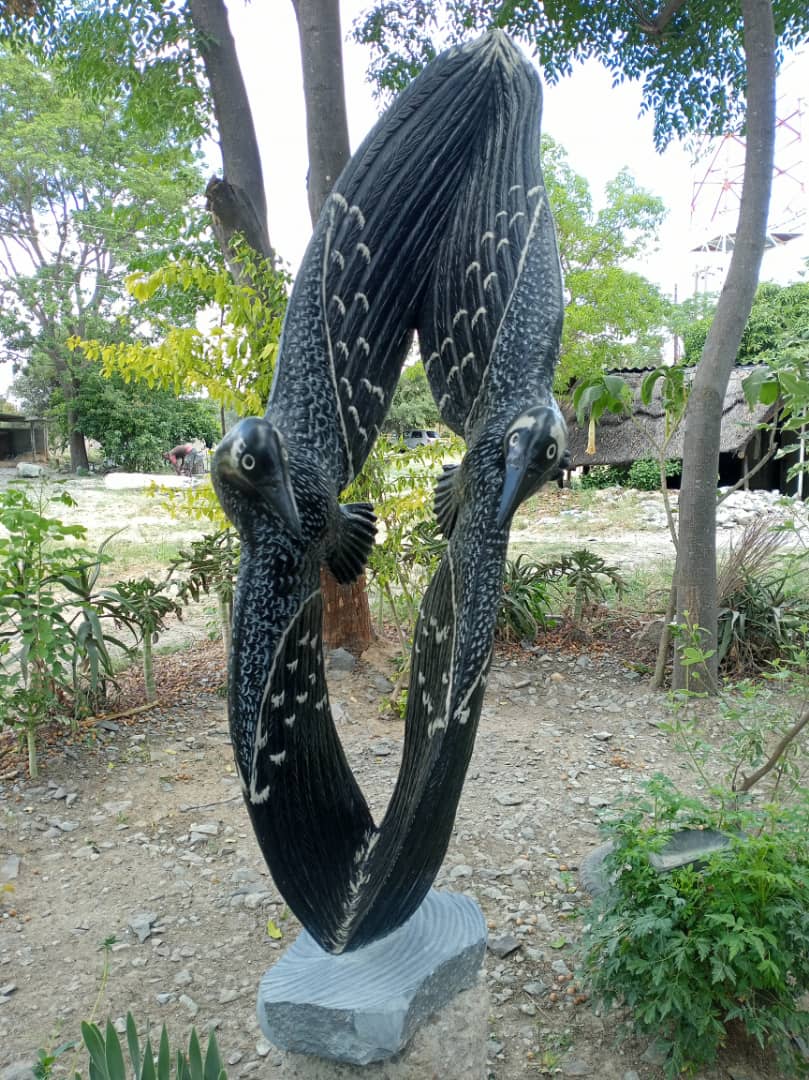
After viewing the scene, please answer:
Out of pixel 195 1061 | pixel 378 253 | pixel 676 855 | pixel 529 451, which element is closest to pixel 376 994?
pixel 195 1061

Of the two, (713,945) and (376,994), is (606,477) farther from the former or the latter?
(376,994)

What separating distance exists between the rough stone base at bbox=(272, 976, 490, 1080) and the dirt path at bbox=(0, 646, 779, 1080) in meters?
0.22

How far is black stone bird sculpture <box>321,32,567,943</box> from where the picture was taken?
1.67 metres

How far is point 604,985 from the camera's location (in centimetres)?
198

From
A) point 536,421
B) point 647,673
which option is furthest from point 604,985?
point 647,673

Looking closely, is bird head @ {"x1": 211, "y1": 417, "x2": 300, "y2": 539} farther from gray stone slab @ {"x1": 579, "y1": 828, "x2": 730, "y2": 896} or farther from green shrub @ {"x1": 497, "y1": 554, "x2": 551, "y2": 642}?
green shrub @ {"x1": 497, "y1": 554, "x2": 551, "y2": 642}

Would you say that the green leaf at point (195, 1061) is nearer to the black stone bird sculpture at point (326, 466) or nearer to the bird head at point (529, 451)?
the black stone bird sculpture at point (326, 466)

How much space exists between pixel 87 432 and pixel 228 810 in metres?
16.4

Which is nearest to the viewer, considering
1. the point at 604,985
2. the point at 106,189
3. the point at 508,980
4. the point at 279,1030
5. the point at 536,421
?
the point at 536,421

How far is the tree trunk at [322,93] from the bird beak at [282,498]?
114 inches

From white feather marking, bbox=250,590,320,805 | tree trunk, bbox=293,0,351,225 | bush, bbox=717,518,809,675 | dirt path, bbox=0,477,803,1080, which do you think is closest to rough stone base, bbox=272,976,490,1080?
dirt path, bbox=0,477,803,1080

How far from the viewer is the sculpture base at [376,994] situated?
1696 mm

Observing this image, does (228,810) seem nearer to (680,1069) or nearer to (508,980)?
(508,980)

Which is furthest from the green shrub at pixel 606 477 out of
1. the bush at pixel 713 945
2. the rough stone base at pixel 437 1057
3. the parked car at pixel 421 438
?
the rough stone base at pixel 437 1057
